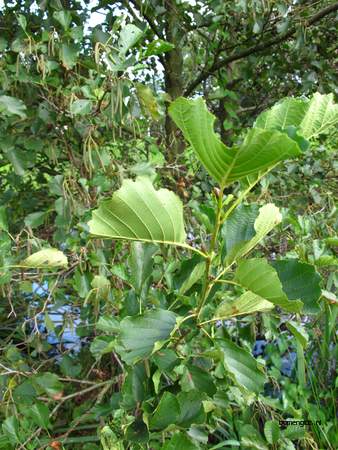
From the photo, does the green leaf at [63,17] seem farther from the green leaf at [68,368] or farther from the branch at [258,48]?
the branch at [258,48]

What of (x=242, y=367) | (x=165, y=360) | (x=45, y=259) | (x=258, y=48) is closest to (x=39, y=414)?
(x=45, y=259)

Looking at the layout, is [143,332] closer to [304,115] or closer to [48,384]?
[304,115]

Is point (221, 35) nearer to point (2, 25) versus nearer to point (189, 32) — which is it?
point (189, 32)

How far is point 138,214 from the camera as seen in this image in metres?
0.48

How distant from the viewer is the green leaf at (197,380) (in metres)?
0.72

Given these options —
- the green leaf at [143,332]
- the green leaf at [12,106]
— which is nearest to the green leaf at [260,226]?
the green leaf at [143,332]

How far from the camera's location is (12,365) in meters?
1.30

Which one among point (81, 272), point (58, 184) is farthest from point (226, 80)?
point (81, 272)

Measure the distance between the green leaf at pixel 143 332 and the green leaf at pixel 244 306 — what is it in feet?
0.20

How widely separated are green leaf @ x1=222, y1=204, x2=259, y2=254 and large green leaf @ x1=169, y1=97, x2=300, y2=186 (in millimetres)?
193

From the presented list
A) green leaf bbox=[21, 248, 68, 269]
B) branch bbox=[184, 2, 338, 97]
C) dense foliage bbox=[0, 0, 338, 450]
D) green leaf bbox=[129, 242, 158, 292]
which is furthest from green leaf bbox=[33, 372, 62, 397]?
branch bbox=[184, 2, 338, 97]

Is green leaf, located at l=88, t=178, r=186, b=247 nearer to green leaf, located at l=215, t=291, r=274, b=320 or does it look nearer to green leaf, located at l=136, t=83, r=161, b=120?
green leaf, located at l=215, t=291, r=274, b=320

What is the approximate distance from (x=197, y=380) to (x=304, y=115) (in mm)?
384

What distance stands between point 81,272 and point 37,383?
0.25m
